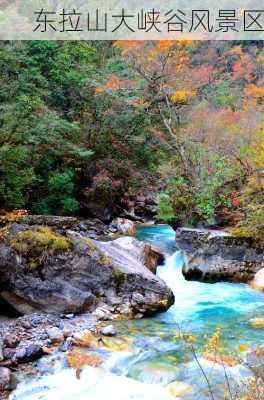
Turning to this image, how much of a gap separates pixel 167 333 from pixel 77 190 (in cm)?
964

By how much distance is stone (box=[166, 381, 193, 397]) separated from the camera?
5.30 meters

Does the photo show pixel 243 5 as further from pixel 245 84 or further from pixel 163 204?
pixel 163 204

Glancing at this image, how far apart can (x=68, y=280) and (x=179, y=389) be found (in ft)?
10.4

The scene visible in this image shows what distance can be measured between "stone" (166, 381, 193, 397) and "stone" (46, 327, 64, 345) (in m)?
1.99

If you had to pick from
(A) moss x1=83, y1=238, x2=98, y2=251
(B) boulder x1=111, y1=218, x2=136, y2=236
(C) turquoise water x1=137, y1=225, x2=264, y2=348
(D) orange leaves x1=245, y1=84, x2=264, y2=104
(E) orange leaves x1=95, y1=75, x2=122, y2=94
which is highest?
(D) orange leaves x1=245, y1=84, x2=264, y2=104

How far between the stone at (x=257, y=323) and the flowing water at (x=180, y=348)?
0.25 ft

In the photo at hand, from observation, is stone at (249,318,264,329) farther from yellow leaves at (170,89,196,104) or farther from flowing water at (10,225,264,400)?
yellow leaves at (170,89,196,104)

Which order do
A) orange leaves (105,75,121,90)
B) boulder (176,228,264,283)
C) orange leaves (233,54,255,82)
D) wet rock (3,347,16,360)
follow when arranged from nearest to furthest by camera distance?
1. wet rock (3,347,16,360)
2. boulder (176,228,264,283)
3. orange leaves (105,75,121,90)
4. orange leaves (233,54,255,82)

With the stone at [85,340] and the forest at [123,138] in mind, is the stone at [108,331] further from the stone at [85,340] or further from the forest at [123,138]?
the forest at [123,138]

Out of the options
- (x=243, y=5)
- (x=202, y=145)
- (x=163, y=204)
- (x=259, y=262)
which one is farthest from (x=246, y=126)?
(x=243, y=5)

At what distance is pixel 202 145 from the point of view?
14.8 m

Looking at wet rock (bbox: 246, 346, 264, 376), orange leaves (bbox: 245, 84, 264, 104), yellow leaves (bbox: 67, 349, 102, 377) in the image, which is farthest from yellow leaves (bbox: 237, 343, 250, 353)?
orange leaves (bbox: 245, 84, 264, 104)

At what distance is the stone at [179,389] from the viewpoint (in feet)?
17.4

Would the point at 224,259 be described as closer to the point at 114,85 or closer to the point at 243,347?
the point at 243,347
